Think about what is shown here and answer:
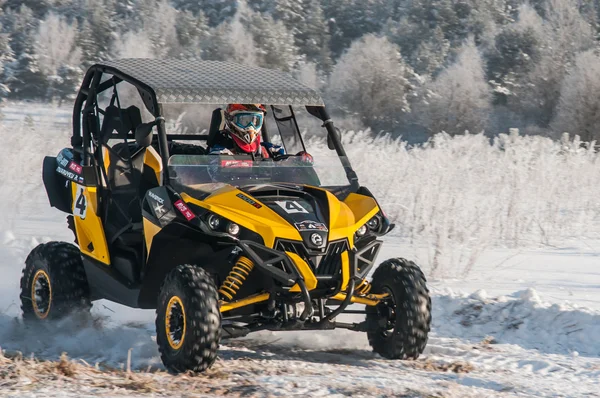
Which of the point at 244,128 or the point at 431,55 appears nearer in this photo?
the point at 244,128

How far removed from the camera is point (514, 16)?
52.7 meters

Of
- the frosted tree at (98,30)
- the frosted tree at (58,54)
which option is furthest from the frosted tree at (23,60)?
the frosted tree at (98,30)

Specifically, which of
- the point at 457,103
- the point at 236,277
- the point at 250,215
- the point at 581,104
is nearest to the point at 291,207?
the point at 250,215

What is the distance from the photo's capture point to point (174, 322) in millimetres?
6059

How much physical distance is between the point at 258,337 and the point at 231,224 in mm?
1502

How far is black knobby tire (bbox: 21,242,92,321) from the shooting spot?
7355 millimetres

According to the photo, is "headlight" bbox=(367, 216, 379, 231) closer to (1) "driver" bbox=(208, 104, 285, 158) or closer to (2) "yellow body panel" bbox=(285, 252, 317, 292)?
(2) "yellow body panel" bbox=(285, 252, 317, 292)

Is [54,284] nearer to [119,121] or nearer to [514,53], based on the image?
[119,121]

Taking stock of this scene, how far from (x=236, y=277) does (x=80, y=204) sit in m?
1.85

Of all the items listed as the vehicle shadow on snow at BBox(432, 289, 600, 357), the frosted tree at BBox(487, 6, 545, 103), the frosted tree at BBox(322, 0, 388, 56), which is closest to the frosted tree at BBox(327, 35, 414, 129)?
the frosted tree at BBox(487, 6, 545, 103)

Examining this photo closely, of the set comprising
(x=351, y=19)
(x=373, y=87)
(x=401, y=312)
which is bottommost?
(x=373, y=87)

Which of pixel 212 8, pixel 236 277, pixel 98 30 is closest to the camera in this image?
pixel 236 277

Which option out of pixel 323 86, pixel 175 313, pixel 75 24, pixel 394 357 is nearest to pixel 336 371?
pixel 394 357

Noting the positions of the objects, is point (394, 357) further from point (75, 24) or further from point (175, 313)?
point (75, 24)
